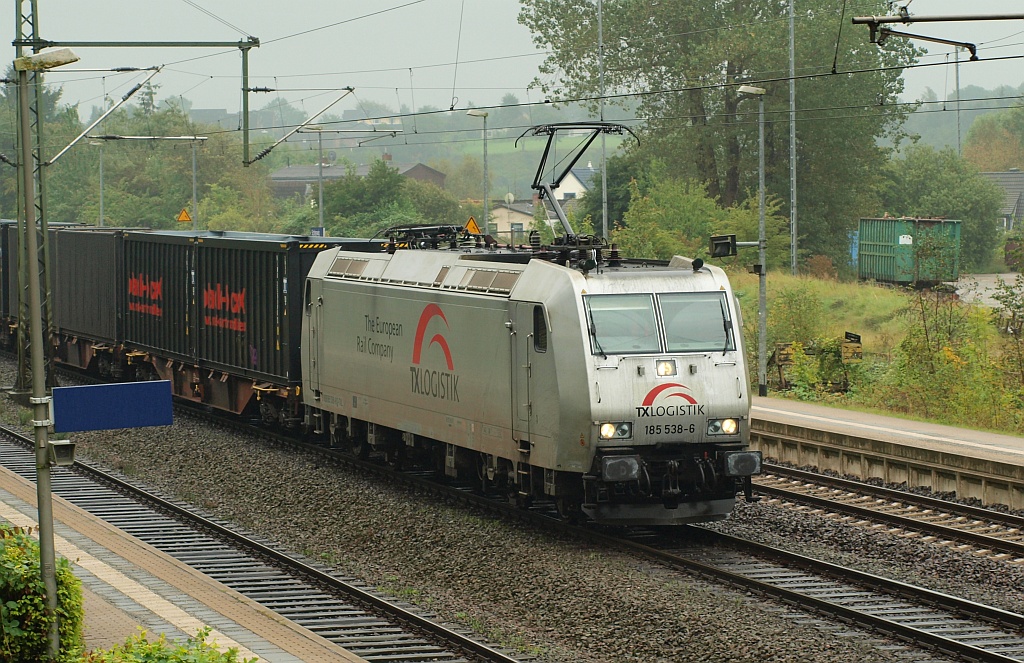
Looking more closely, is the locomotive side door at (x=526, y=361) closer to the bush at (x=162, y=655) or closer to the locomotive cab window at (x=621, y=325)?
the locomotive cab window at (x=621, y=325)

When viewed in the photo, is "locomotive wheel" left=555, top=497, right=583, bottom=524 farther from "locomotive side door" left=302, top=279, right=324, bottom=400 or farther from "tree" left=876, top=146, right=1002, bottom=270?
"tree" left=876, top=146, right=1002, bottom=270

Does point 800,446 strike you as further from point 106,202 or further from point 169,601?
point 106,202

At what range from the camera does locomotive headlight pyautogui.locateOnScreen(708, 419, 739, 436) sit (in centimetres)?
1427

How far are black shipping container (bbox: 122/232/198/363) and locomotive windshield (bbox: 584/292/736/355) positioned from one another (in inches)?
528

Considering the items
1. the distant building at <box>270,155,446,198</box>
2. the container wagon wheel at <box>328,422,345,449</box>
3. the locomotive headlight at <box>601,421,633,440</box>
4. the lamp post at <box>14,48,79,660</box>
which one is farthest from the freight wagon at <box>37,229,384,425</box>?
the distant building at <box>270,155,446,198</box>

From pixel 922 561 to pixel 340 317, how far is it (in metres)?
9.62

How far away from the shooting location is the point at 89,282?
30.7 m

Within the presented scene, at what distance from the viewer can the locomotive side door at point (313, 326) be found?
20.9 meters

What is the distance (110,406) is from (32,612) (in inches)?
61.3

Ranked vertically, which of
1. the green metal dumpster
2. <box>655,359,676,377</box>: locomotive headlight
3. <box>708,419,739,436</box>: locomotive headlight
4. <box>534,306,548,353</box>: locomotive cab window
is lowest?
<box>708,419,739,436</box>: locomotive headlight

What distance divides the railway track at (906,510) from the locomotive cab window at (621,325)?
4.16 m

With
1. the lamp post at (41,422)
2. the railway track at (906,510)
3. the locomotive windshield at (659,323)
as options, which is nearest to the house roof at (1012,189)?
the railway track at (906,510)

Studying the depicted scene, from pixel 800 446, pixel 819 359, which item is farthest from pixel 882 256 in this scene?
pixel 800 446

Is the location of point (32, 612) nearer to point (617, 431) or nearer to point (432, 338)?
point (617, 431)
